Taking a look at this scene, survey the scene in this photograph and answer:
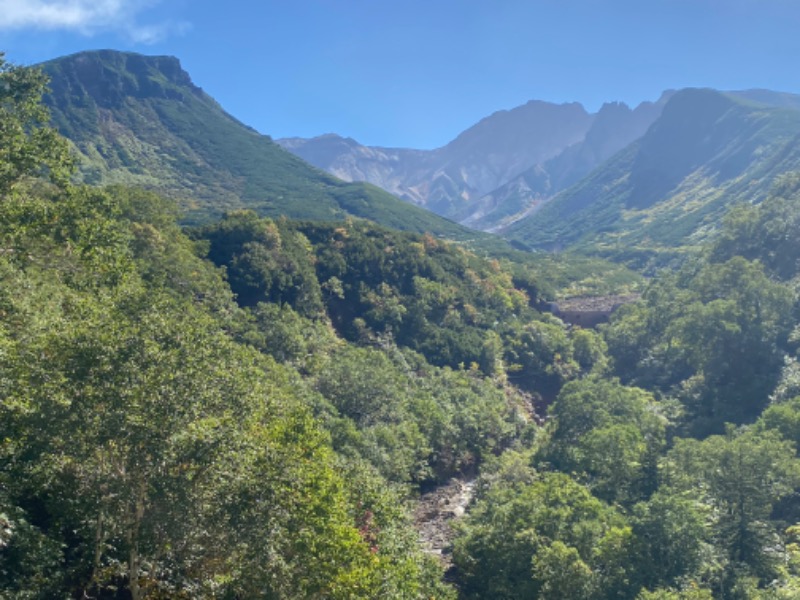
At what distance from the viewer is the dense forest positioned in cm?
1777

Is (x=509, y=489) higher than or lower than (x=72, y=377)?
lower

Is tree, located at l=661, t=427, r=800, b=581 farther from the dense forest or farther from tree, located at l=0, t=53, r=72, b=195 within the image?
tree, located at l=0, t=53, r=72, b=195

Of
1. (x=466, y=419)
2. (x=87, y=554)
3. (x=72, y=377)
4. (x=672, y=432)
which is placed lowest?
(x=672, y=432)

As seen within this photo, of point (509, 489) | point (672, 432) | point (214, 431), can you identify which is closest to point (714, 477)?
point (509, 489)

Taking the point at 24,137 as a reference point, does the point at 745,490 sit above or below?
below

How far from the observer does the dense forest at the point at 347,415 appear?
17766 millimetres

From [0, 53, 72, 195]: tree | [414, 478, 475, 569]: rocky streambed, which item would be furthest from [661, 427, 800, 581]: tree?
[0, 53, 72, 195]: tree

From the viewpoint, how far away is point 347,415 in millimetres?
50812

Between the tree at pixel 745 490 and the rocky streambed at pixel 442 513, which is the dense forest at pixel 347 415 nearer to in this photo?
the tree at pixel 745 490

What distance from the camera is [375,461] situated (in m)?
42.5

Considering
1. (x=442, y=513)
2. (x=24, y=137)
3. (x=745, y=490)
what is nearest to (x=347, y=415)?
(x=442, y=513)

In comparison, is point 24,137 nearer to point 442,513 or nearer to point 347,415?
point 347,415

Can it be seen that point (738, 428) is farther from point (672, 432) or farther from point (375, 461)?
point (375, 461)

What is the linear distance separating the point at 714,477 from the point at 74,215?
45.1 meters
